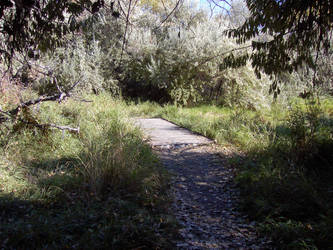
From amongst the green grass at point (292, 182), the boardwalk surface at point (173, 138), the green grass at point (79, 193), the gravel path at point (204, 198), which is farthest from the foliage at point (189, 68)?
the green grass at point (79, 193)

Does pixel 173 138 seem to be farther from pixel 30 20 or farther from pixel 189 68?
pixel 189 68

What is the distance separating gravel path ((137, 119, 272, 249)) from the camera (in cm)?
324

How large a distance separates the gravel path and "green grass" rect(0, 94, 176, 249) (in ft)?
0.93

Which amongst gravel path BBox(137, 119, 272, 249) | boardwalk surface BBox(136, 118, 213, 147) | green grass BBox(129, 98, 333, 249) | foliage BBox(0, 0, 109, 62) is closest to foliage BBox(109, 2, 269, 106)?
boardwalk surface BBox(136, 118, 213, 147)

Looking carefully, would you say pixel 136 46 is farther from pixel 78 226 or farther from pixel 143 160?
pixel 78 226

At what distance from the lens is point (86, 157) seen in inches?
189

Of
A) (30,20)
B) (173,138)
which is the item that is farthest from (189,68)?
(30,20)

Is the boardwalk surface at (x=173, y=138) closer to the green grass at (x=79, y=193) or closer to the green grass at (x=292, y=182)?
the green grass at (x=292, y=182)

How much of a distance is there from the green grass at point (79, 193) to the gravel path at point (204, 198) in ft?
0.93

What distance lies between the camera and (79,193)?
13.5 feet

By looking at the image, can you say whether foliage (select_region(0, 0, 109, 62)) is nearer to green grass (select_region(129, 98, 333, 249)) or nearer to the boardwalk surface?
green grass (select_region(129, 98, 333, 249))

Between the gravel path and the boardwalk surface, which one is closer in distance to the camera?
the gravel path

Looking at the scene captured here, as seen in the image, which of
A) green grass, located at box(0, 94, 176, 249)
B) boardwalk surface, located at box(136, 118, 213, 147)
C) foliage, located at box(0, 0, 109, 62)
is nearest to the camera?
foliage, located at box(0, 0, 109, 62)

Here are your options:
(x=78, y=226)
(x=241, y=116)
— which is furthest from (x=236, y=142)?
(x=78, y=226)
